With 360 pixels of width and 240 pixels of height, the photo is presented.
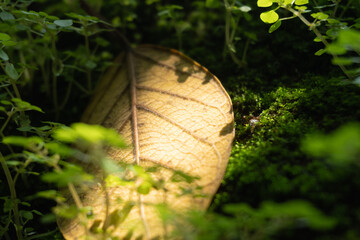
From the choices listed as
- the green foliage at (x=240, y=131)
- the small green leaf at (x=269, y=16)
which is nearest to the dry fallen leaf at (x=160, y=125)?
the green foliage at (x=240, y=131)

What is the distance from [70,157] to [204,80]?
104cm

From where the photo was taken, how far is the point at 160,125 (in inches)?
70.9

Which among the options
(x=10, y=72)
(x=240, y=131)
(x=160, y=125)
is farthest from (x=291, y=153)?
(x=10, y=72)

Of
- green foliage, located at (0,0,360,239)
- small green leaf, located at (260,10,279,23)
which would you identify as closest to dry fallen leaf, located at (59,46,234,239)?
green foliage, located at (0,0,360,239)

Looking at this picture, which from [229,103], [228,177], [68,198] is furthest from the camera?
[229,103]

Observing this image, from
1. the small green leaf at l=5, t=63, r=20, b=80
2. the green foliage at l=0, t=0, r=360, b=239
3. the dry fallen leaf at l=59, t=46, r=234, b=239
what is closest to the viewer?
the green foliage at l=0, t=0, r=360, b=239

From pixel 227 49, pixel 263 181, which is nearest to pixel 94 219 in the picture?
pixel 263 181

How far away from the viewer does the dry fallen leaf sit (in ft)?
4.58

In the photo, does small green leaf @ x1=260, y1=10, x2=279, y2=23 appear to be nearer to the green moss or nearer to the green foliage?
the green foliage

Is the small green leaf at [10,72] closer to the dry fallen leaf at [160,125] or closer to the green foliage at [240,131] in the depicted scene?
the green foliage at [240,131]

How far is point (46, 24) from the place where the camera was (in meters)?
1.93

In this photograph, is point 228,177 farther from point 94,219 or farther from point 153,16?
point 153,16

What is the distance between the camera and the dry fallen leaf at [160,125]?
1.40 m

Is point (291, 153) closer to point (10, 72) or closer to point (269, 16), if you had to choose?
point (269, 16)
